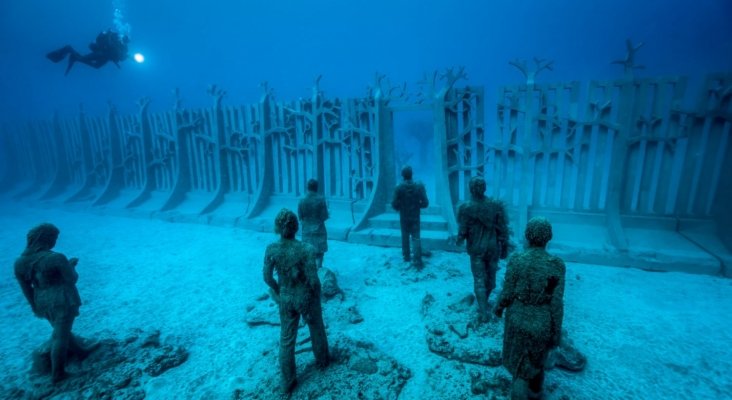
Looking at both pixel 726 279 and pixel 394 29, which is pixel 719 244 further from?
pixel 394 29

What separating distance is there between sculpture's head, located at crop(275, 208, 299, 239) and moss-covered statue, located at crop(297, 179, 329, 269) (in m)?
2.64

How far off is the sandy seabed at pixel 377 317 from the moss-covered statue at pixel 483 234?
1.00m

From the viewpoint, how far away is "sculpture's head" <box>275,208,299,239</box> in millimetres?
3521

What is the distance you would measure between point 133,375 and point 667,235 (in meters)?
10.4

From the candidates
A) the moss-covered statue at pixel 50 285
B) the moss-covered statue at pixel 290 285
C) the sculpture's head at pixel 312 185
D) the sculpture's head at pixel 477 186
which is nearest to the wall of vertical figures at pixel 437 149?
the sculpture's head at pixel 477 186

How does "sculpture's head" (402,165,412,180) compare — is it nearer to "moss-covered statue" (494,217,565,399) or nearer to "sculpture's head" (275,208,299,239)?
"sculpture's head" (275,208,299,239)

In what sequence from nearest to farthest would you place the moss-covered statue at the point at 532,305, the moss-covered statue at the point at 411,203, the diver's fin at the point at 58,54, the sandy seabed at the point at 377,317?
the moss-covered statue at the point at 532,305, the sandy seabed at the point at 377,317, the moss-covered statue at the point at 411,203, the diver's fin at the point at 58,54

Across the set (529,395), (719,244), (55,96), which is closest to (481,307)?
(529,395)

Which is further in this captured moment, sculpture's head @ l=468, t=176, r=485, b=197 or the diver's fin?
the diver's fin

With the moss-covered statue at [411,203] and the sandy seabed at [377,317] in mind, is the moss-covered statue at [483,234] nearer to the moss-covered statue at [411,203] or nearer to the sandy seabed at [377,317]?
the sandy seabed at [377,317]

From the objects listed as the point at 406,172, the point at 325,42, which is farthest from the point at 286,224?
the point at 325,42

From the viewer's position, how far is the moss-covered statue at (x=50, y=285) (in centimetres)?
367

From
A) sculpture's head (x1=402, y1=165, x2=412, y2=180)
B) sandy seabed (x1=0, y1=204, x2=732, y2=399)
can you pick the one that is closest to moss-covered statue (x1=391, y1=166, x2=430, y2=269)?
sculpture's head (x1=402, y1=165, x2=412, y2=180)

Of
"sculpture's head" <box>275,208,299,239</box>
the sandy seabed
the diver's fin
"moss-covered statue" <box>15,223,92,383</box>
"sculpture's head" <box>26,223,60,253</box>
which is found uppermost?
the diver's fin
